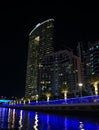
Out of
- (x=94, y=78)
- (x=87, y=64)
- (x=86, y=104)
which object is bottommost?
(x=86, y=104)

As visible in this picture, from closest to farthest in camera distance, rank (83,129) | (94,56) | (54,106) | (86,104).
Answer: (83,129) → (86,104) → (54,106) → (94,56)

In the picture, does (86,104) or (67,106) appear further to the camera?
(67,106)

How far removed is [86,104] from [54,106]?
1896cm

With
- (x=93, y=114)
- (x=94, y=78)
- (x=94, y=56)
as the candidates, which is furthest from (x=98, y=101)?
Result: (x=94, y=56)

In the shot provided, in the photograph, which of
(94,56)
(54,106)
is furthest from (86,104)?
(94,56)

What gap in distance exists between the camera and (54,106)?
5556cm

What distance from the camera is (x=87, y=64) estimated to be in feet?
636

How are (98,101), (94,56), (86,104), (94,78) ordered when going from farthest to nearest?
(94,56)
(94,78)
(86,104)
(98,101)

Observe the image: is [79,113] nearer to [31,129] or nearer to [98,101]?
[98,101]

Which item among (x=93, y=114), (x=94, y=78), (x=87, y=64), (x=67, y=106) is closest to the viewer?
(x=93, y=114)

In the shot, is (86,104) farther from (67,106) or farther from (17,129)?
(17,129)

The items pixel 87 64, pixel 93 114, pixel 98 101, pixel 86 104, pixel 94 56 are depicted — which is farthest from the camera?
pixel 87 64

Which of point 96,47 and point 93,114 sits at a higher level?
point 96,47

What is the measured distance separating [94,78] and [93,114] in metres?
Result: 22.3
